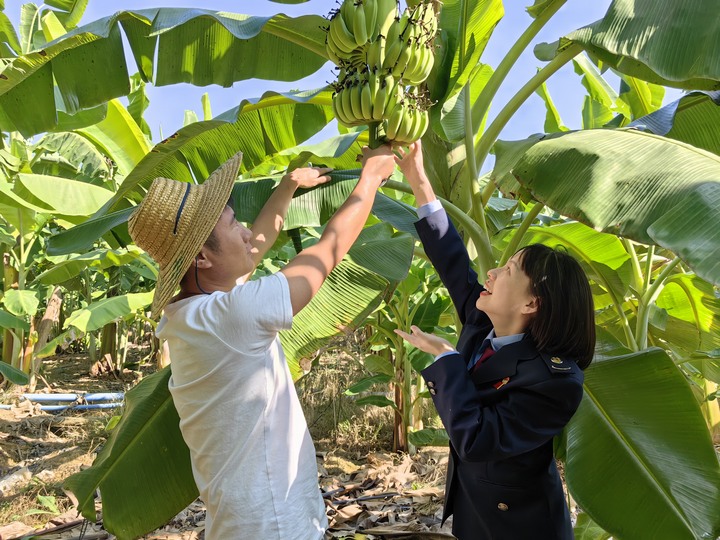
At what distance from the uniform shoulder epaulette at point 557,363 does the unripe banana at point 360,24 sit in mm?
852

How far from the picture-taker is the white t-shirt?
42.2 inches

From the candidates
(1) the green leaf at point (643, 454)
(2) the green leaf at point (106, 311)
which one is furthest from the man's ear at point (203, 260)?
(2) the green leaf at point (106, 311)

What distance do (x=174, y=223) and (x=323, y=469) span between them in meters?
3.35

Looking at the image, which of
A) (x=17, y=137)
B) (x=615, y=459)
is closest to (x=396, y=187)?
(x=615, y=459)

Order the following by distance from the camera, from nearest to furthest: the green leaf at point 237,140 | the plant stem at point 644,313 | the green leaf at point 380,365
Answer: the green leaf at point 237,140 < the plant stem at point 644,313 < the green leaf at point 380,365

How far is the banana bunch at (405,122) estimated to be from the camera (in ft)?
4.46

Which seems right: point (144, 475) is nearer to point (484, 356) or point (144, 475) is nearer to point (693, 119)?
point (484, 356)

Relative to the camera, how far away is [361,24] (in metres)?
1.37

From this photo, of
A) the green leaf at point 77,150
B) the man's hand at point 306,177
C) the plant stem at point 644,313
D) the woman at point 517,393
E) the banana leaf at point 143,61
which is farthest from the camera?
the green leaf at point 77,150

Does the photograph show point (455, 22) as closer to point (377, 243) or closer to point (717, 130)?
point (377, 243)

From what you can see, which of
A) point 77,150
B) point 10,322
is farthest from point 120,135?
point 10,322

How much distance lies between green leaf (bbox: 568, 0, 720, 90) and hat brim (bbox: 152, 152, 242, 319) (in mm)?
1094

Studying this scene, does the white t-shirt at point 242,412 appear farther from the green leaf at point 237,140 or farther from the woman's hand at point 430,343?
the green leaf at point 237,140

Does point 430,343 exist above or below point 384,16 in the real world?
below
